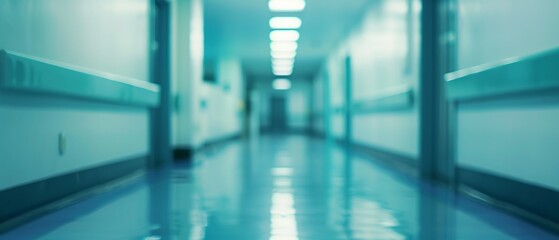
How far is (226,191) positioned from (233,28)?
7.02m

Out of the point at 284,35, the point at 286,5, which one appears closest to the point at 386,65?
the point at 286,5

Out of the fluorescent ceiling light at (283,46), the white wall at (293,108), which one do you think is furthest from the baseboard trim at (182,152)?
the white wall at (293,108)

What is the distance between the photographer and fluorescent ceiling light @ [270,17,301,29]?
9016 millimetres

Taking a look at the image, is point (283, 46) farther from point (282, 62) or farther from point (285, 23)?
point (282, 62)

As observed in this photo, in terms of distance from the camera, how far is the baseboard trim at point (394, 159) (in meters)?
5.23

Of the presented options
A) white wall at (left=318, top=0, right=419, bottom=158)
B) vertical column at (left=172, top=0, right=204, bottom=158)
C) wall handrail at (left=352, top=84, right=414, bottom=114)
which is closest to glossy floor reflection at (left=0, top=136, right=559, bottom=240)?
wall handrail at (left=352, top=84, right=414, bottom=114)

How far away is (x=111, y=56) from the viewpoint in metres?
3.91

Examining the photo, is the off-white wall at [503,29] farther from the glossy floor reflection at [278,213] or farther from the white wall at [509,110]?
the glossy floor reflection at [278,213]

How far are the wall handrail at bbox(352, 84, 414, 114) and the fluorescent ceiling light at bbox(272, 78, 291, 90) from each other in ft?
55.0

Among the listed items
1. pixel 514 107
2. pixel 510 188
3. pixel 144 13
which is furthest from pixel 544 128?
pixel 144 13

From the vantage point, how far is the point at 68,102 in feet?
10.4

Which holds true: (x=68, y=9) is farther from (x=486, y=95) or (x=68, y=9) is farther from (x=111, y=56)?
(x=486, y=95)

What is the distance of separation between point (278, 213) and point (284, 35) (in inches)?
331

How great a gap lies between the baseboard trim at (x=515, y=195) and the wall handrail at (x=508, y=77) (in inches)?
23.7
